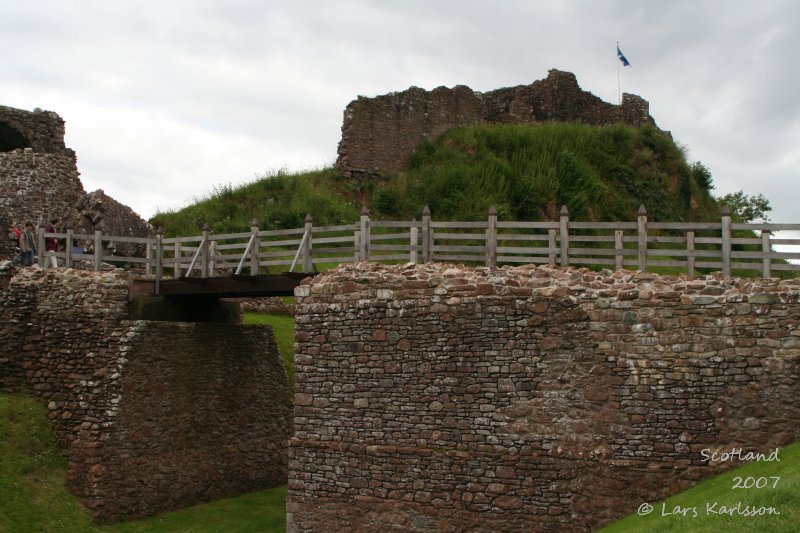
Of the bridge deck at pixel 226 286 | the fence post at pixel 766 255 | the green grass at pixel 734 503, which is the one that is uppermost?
the fence post at pixel 766 255

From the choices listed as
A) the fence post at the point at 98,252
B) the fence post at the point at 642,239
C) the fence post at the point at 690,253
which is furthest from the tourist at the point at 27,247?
the fence post at the point at 690,253

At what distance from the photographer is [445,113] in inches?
1425

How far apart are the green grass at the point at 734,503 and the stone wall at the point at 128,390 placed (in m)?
10.5

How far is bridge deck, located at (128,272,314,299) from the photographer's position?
59.6ft

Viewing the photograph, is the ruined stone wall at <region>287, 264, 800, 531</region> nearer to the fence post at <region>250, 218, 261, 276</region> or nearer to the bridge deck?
the bridge deck

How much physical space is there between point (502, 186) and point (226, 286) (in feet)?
49.2

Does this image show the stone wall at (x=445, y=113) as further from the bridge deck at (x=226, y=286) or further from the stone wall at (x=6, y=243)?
the bridge deck at (x=226, y=286)

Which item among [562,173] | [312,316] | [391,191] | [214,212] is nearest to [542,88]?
[562,173]

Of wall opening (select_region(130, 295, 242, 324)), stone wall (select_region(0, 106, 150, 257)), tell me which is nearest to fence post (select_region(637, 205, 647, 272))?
wall opening (select_region(130, 295, 242, 324))

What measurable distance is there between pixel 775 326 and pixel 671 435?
236 cm

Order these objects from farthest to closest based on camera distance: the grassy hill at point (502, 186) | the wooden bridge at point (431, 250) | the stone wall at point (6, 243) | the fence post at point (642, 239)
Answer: the grassy hill at point (502, 186)
the stone wall at point (6, 243)
the fence post at point (642, 239)
the wooden bridge at point (431, 250)

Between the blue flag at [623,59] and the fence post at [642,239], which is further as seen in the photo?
the blue flag at [623,59]

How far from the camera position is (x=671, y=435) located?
45.9 ft

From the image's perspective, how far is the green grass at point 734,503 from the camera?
34.7ft
